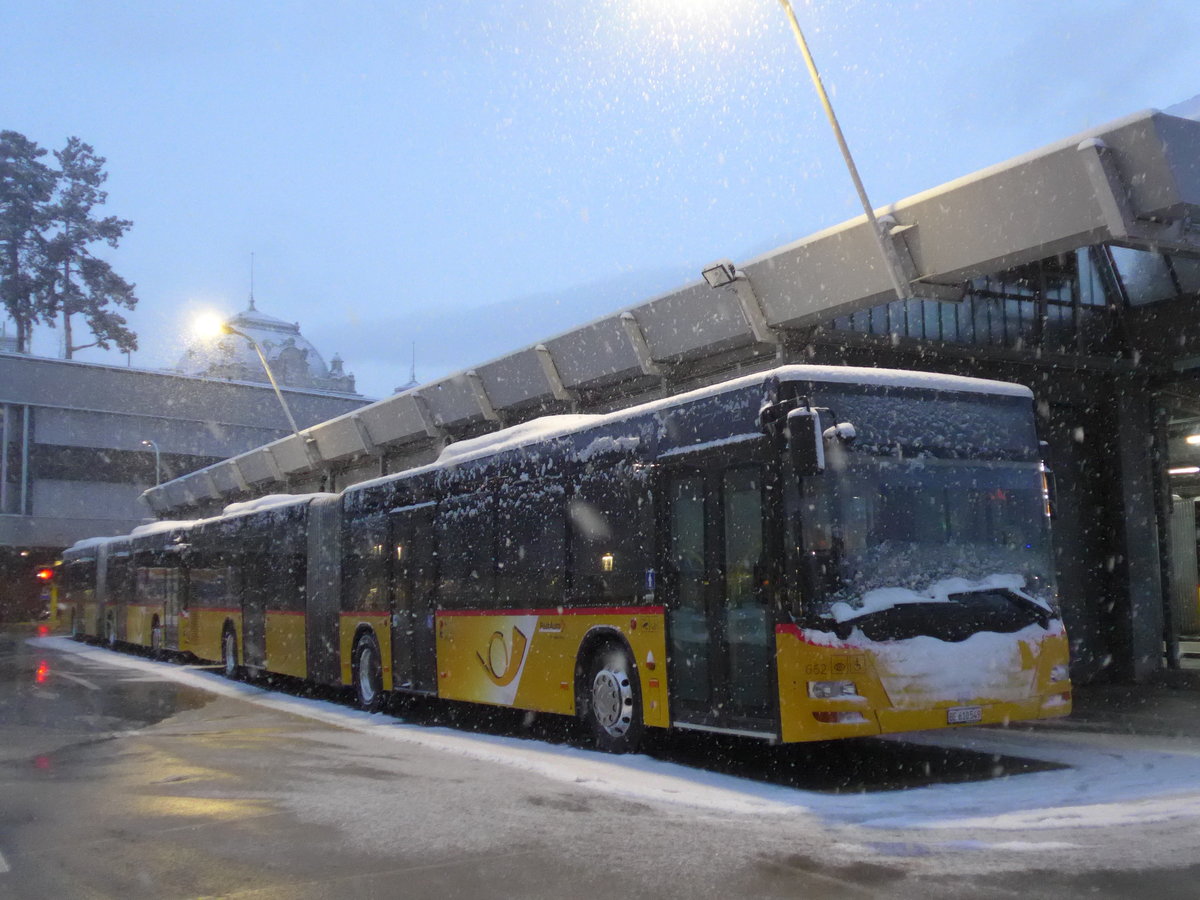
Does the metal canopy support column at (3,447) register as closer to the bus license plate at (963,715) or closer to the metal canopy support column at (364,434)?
the metal canopy support column at (364,434)

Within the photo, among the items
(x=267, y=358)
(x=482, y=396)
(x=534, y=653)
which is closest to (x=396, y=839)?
(x=534, y=653)

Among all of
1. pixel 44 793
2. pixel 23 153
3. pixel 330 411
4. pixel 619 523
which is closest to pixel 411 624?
pixel 619 523

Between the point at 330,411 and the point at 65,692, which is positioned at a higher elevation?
the point at 330,411

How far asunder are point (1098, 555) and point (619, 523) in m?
10.9

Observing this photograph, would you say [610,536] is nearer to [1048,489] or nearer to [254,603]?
[1048,489]

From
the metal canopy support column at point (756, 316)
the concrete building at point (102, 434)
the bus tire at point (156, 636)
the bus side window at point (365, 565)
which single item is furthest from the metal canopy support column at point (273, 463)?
the metal canopy support column at point (756, 316)

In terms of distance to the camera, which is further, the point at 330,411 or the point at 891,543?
the point at 330,411

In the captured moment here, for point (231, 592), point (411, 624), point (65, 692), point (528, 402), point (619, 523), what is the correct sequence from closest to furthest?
1. point (619, 523)
2. point (411, 624)
3. point (65, 692)
4. point (528, 402)
5. point (231, 592)

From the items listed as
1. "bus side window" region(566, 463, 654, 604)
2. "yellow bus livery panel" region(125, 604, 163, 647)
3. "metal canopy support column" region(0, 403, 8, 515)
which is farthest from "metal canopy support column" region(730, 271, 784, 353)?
"metal canopy support column" region(0, 403, 8, 515)

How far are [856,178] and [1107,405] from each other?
311 inches

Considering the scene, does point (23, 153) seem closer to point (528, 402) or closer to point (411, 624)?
point (528, 402)

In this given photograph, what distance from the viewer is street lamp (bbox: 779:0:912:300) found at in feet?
46.2

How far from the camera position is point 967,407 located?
10.9 metres

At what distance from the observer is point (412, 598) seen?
1612 cm
